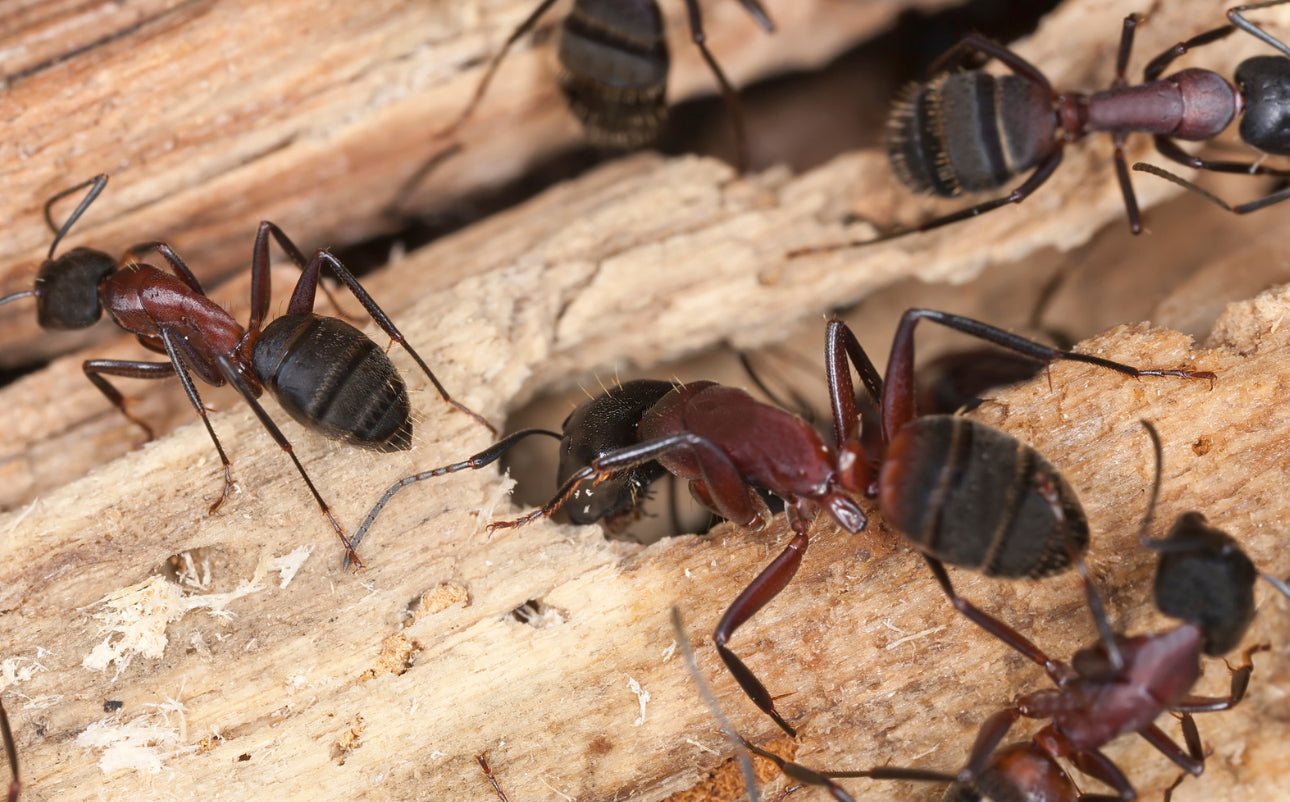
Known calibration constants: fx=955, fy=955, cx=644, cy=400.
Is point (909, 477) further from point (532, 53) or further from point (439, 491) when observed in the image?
point (532, 53)

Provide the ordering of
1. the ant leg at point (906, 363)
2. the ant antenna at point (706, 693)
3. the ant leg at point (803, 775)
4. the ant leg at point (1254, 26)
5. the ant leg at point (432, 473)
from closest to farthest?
the ant leg at point (803, 775) < the ant antenna at point (706, 693) < the ant leg at point (906, 363) < the ant leg at point (432, 473) < the ant leg at point (1254, 26)

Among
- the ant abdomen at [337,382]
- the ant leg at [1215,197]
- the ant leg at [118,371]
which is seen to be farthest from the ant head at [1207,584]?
the ant leg at [118,371]

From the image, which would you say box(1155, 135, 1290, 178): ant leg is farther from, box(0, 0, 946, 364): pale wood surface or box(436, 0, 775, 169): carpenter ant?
box(0, 0, 946, 364): pale wood surface

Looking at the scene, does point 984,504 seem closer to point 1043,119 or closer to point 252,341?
point 1043,119

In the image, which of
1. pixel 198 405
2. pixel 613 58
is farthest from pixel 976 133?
pixel 198 405

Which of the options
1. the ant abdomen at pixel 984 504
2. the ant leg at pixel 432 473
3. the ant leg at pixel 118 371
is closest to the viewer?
the ant abdomen at pixel 984 504

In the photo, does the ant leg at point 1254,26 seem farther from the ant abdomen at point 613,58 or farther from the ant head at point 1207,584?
the ant abdomen at point 613,58
